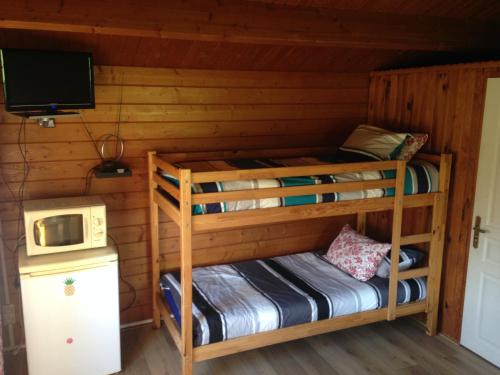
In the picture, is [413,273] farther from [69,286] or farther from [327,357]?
[69,286]

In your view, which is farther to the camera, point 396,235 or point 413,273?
point 413,273

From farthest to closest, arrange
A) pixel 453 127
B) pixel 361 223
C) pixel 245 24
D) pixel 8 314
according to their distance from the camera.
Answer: pixel 361 223, pixel 453 127, pixel 8 314, pixel 245 24

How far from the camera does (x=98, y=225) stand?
2.81m

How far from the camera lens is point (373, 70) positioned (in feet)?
12.8

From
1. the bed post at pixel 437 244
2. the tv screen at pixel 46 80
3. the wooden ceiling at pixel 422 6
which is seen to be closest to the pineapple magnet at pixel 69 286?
the tv screen at pixel 46 80

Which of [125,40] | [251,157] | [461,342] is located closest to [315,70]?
[251,157]

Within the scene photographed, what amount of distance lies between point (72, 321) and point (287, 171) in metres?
1.50

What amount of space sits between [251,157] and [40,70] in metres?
1.57

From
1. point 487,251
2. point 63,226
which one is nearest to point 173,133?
point 63,226

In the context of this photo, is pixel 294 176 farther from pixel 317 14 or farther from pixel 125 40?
pixel 125 40

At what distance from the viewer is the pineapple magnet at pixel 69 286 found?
8.69 feet

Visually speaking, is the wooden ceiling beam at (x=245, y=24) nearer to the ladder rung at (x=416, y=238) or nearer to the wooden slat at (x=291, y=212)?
the wooden slat at (x=291, y=212)

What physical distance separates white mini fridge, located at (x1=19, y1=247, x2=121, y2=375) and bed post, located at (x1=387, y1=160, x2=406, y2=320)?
1.78 meters

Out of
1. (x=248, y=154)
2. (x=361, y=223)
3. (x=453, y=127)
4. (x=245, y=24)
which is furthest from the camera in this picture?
(x=361, y=223)
